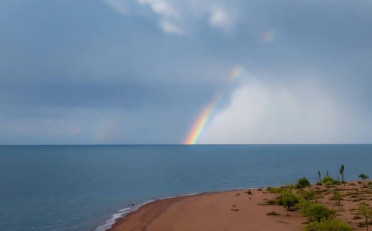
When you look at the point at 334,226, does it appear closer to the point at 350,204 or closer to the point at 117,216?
the point at 350,204

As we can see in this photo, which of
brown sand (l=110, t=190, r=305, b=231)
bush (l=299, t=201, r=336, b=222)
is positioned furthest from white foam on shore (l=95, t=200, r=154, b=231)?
bush (l=299, t=201, r=336, b=222)

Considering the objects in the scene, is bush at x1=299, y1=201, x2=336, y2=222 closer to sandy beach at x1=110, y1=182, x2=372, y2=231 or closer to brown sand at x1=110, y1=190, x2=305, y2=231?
sandy beach at x1=110, y1=182, x2=372, y2=231

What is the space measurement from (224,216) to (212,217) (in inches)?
74.3

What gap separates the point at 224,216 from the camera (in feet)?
148

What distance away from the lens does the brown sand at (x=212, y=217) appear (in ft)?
127

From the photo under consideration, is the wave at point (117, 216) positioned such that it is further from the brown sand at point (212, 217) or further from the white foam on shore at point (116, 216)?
the brown sand at point (212, 217)

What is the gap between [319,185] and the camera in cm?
7444

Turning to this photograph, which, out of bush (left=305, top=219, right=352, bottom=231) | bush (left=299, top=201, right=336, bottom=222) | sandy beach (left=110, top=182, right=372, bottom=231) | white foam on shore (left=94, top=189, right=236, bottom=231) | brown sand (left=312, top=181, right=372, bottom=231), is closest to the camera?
bush (left=305, top=219, right=352, bottom=231)

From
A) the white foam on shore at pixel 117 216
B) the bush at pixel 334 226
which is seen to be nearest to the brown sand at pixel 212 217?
the white foam on shore at pixel 117 216

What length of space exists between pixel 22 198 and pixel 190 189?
44.4 m

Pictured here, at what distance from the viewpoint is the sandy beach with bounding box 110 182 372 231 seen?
127 feet

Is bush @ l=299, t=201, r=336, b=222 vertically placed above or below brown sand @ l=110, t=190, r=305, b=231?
above

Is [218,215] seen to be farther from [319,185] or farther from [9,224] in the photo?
[319,185]

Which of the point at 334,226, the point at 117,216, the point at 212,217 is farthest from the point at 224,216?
the point at 334,226
